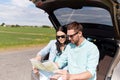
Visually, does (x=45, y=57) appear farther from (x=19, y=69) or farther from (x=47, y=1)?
(x=19, y=69)

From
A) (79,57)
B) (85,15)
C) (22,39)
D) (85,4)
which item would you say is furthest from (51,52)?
(22,39)

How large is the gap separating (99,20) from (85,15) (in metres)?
0.26

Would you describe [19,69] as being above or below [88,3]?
below

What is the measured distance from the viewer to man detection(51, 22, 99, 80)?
14.1 ft

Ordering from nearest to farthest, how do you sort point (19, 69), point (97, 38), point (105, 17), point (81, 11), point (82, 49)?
point (82, 49) < point (105, 17) < point (81, 11) < point (97, 38) < point (19, 69)

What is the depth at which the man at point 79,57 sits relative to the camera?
4.31 metres

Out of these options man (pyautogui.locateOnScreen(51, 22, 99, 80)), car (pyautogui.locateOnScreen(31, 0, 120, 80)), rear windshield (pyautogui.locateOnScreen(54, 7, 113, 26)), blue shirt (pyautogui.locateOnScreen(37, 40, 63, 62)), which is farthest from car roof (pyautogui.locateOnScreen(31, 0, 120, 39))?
blue shirt (pyautogui.locateOnScreen(37, 40, 63, 62))

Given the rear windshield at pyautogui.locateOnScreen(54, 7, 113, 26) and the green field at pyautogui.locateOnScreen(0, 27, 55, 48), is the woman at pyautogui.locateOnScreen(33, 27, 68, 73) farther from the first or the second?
the green field at pyautogui.locateOnScreen(0, 27, 55, 48)

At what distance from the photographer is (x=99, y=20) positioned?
524 centimetres

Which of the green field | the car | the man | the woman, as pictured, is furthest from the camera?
the green field

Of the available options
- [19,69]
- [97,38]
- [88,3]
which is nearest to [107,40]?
[97,38]

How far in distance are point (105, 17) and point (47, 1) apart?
0.75 metres

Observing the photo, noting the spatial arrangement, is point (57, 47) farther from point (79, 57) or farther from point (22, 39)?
point (22, 39)

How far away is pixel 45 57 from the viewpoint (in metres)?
5.86
